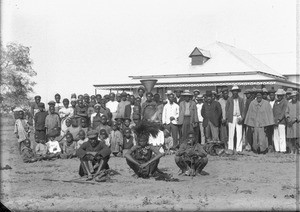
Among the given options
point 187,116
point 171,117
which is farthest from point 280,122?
point 171,117

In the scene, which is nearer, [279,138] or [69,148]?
[69,148]

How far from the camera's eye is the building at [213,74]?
24.7m

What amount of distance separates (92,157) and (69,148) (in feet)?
12.6

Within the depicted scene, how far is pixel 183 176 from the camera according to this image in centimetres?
919

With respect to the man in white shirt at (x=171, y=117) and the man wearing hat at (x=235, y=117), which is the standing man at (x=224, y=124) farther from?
the man in white shirt at (x=171, y=117)

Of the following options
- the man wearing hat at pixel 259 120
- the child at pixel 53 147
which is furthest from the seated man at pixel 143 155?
the man wearing hat at pixel 259 120

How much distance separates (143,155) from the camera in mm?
9062

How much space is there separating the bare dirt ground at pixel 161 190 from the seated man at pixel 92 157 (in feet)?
1.29

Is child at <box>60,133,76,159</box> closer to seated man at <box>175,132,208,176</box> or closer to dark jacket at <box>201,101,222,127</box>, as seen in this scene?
dark jacket at <box>201,101,222,127</box>

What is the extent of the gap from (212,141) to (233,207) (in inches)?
249

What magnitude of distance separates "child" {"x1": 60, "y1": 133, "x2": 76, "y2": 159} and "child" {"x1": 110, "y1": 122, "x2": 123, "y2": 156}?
1.03 m

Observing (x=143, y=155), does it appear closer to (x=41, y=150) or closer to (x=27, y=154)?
(x=27, y=154)

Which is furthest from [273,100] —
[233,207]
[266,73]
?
[266,73]

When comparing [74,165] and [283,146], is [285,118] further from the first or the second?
[74,165]
